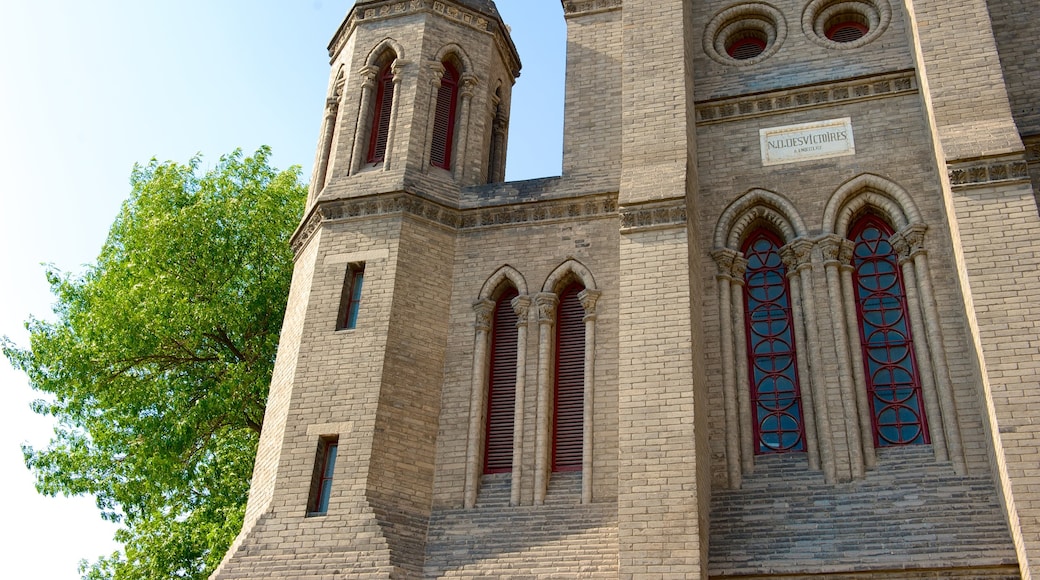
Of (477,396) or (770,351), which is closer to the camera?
(770,351)

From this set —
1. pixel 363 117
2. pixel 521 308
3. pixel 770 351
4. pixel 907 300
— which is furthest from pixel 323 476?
pixel 907 300

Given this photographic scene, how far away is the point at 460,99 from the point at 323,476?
629cm

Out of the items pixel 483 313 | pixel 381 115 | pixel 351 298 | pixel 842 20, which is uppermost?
pixel 842 20

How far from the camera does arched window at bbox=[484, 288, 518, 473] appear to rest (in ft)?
43.3

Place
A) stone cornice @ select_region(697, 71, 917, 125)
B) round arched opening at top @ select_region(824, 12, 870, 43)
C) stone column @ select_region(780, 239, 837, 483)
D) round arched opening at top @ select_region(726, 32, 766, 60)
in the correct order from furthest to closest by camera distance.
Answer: round arched opening at top @ select_region(726, 32, 766, 60) → round arched opening at top @ select_region(824, 12, 870, 43) → stone cornice @ select_region(697, 71, 917, 125) → stone column @ select_region(780, 239, 837, 483)

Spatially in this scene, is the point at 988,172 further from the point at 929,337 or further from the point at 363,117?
the point at 363,117

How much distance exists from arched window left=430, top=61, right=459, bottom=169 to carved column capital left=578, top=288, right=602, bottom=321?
10.7 ft

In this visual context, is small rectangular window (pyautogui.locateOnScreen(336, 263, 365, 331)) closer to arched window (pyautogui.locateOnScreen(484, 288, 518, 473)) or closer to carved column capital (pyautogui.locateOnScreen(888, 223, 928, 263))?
arched window (pyautogui.locateOnScreen(484, 288, 518, 473))

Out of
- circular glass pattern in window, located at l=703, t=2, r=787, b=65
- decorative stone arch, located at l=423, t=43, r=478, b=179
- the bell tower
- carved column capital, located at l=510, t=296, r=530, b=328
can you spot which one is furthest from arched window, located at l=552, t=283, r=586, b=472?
circular glass pattern in window, located at l=703, t=2, r=787, b=65

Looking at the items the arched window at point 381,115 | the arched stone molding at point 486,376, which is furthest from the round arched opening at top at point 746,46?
the arched window at point 381,115

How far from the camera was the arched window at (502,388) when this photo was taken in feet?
43.3

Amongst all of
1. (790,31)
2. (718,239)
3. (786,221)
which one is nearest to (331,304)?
(718,239)

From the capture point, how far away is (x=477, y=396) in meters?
13.4

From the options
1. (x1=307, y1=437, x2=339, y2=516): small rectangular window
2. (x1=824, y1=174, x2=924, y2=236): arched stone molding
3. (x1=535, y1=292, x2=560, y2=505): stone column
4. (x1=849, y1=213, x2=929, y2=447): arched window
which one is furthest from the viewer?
(x1=824, y1=174, x2=924, y2=236): arched stone molding
